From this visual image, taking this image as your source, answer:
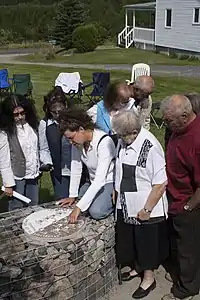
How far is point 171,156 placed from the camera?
3578 millimetres

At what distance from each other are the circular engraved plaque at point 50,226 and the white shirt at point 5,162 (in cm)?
44

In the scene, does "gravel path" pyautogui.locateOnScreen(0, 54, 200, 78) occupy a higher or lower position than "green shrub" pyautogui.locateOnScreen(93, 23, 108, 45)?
lower

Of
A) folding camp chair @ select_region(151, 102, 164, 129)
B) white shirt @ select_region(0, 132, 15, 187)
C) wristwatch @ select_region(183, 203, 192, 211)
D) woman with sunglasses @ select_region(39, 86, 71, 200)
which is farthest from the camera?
folding camp chair @ select_region(151, 102, 164, 129)

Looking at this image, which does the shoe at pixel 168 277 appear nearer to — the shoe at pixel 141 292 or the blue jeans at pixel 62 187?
the shoe at pixel 141 292

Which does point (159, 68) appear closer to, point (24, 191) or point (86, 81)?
point (86, 81)

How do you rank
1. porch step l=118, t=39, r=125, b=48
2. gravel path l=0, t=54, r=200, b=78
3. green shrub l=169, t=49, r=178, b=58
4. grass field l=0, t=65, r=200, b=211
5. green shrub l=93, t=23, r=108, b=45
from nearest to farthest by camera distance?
grass field l=0, t=65, r=200, b=211 < gravel path l=0, t=54, r=200, b=78 < green shrub l=169, t=49, r=178, b=58 < porch step l=118, t=39, r=125, b=48 < green shrub l=93, t=23, r=108, b=45

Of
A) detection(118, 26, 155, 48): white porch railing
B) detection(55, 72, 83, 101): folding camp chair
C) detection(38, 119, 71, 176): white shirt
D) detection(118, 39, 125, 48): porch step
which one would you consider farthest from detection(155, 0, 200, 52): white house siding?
detection(38, 119, 71, 176): white shirt

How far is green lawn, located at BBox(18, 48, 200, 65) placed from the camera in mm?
23305

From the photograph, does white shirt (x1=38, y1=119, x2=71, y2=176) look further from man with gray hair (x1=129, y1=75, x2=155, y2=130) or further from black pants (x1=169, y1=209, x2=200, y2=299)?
black pants (x1=169, y1=209, x2=200, y2=299)

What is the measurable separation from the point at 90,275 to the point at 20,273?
0.61m

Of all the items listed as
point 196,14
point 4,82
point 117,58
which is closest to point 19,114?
point 4,82

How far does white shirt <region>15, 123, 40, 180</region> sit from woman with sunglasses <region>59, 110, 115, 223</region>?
1.93 ft

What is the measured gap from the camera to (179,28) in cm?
2689

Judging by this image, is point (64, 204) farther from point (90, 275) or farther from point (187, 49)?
point (187, 49)
